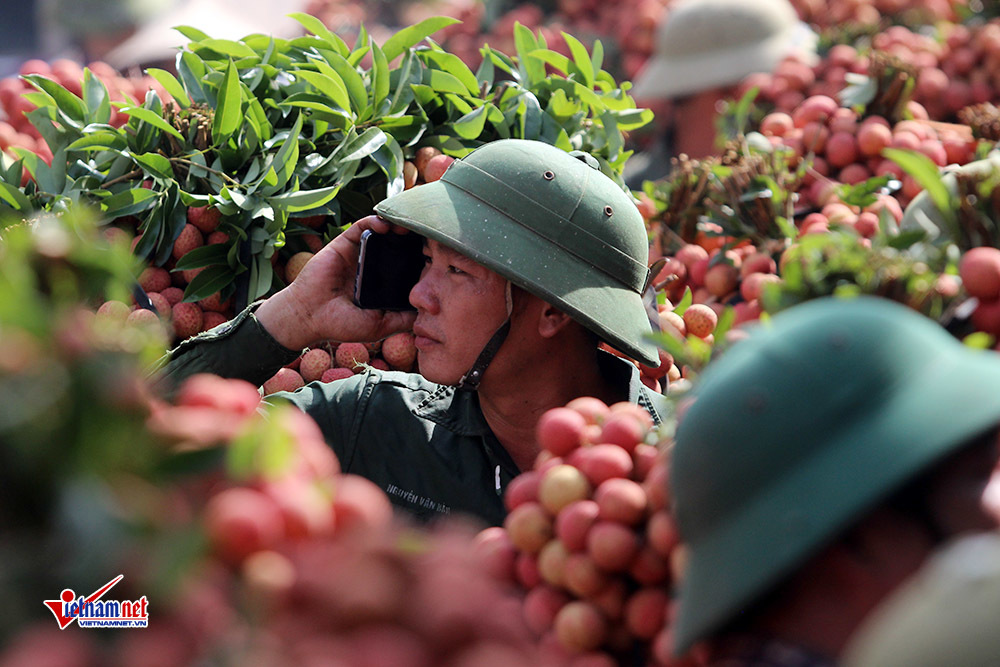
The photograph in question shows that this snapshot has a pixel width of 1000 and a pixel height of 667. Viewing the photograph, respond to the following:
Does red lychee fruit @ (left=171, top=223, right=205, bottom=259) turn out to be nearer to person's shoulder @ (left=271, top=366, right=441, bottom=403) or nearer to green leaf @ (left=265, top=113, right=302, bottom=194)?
green leaf @ (left=265, top=113, right=302, bottom=194)

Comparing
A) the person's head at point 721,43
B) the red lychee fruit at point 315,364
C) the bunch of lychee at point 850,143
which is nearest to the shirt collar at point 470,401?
the red lychee fruit at point 315,364

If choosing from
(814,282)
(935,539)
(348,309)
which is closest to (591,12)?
(348,309)

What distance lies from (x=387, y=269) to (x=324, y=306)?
18 cm

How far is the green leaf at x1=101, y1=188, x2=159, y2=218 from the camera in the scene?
2385 millimetres

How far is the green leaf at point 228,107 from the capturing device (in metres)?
2.37

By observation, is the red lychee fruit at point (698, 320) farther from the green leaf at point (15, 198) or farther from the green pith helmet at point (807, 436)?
the green leaf at point (15, 198)

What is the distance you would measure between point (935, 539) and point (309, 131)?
200cm

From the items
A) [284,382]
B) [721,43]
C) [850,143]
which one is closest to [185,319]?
[284,382]

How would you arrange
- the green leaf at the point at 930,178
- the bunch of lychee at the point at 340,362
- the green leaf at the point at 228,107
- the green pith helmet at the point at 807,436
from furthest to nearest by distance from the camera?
the bunch of lychee at the point at 340,362, the green leaf at the point at 228,107, the green leaf at the point at 930,178, the green pith helmet at the point at 807,436

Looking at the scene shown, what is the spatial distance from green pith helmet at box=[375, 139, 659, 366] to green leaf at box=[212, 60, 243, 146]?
53 cm

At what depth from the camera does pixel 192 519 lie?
2.91 feet

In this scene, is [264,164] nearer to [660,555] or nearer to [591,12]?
[660,555]

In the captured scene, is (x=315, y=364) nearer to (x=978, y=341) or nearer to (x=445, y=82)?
(x=445, y=82)

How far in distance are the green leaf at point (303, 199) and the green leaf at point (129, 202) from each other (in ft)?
0.98
